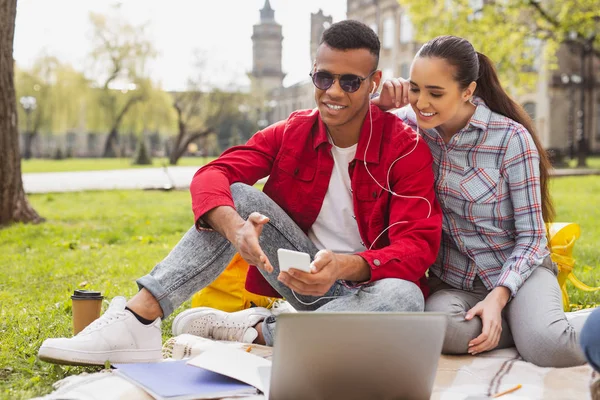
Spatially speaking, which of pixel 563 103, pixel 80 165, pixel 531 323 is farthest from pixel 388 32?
pixel 531 323

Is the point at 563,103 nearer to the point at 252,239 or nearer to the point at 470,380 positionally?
the point at 470,380

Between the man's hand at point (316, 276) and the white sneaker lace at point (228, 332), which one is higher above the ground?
the man's hand at point (316, 276)

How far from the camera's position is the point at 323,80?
3031 millimetres

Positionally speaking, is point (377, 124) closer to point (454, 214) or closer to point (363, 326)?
point (454, 214)

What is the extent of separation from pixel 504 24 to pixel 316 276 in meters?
18.6

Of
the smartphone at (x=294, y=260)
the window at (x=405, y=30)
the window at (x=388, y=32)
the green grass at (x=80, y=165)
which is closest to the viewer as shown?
the smartphone at (x=294, y=260)

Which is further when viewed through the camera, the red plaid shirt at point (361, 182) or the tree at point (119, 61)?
the tree at point (119, 61)

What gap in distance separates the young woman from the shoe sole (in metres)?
1.21

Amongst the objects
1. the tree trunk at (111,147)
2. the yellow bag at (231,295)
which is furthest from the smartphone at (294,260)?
the tree trunk at (111,147)

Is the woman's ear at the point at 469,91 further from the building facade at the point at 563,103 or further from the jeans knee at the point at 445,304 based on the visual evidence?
the building facade at the point at 563,103

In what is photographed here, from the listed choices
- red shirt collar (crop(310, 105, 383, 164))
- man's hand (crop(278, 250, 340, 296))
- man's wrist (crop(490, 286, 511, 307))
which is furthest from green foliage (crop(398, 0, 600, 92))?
man's hand (crop(278, 250, 340, 296))

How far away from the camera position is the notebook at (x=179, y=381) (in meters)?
2.32

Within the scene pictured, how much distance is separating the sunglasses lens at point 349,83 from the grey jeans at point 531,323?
0.98 meters

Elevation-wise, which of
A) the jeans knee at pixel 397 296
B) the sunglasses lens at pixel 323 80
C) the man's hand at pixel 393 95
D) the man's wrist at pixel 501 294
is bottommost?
the man's wrist at pixel 501 294
